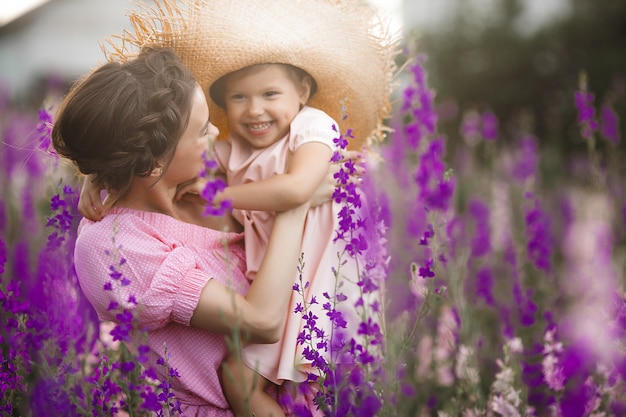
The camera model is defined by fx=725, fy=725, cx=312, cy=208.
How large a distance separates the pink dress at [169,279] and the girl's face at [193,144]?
5.6 inches

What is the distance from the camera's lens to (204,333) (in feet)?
6.03

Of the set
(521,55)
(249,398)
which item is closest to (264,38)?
(249,398)

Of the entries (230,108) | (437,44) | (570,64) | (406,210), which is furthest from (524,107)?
(230,108)

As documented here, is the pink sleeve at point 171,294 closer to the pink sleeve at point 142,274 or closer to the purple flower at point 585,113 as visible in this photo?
the pink sleeve at point 142,274

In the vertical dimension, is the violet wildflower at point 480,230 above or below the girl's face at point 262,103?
above

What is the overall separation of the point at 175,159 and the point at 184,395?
0.61 meters

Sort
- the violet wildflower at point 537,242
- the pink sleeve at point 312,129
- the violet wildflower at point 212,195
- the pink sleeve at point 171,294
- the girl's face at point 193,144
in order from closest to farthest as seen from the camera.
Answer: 1. the violet wildflower at point 212,195
2. the pink sleeve at point 171,294
3. the girl's face at point 193,144
4. the pink sleeve at point 312,129
5. the violet wildflower at point 537,242

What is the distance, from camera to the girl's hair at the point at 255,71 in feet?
6.35

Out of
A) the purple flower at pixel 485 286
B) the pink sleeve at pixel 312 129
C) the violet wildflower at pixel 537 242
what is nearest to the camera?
the pink sleeve at pixel 312 129

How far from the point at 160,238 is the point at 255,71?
0.51 metres

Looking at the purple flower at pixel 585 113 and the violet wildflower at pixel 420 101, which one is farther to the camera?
the purple flower at pixel 585 113

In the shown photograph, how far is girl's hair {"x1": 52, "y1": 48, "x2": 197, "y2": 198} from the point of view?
1.73m

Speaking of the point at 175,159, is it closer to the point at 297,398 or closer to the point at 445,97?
the point at 297,398

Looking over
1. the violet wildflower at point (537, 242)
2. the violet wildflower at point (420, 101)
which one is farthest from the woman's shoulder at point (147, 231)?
the violet wildflower at point (537, 242)
